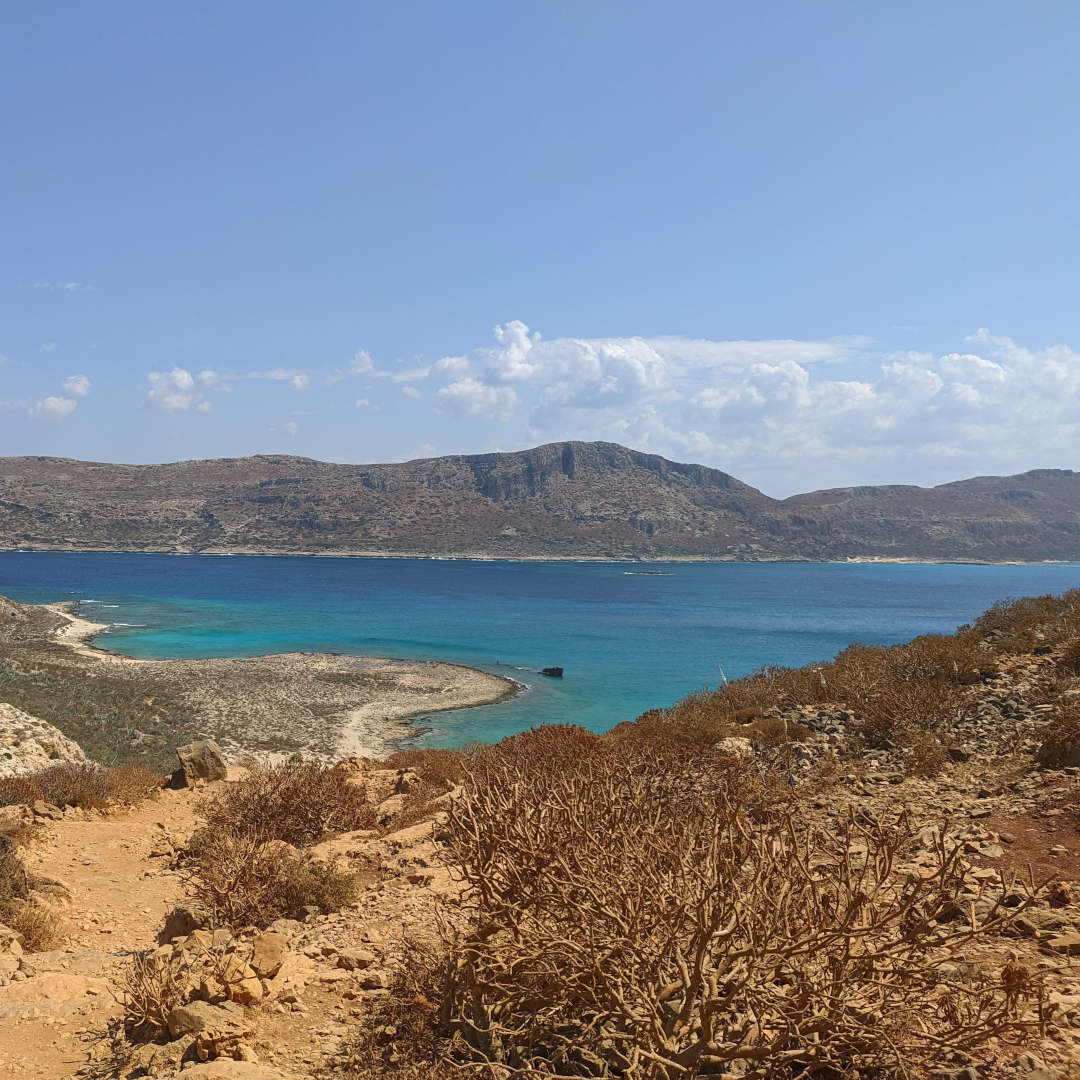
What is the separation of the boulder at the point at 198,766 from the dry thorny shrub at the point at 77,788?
1.91 ft

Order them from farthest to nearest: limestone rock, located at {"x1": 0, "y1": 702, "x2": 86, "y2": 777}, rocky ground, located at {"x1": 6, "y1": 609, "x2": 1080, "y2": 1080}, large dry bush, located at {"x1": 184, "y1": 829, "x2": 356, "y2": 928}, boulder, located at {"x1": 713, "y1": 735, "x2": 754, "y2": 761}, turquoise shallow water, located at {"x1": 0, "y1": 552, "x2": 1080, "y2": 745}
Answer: turquoise shallow water, located at {"x1": 0, "y1": 552, "x2": 1080, "y2": 745}, limestone rock, located at {"x1": 0, "y1": 702, "x2": 86, "y2": 777}, boulder, located at {"x1": 713, "y1": 735, "x2": 754, "y2": 761}, large dry bush, located at {"x1": 184, "y1": 829, "x2": 356, "y2": 928}, rocky ground, located at {"x1": 6, "y1": 609, "x2": 1080, "y2": 1080}

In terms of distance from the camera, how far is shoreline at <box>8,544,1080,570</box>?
5733 inches

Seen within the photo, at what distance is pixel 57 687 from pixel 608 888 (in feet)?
90.9

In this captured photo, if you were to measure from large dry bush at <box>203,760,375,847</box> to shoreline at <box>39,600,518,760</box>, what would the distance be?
42.2 feet

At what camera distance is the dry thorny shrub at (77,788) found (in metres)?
11.4

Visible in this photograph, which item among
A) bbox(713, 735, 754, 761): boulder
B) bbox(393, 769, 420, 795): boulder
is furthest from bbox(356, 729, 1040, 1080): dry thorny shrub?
bbox(393, 769, 420, 795): boulder

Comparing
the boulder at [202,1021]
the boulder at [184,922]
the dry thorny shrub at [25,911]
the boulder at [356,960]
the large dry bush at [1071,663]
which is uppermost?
the large dry bush at [1071,663]

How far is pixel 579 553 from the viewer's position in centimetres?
16100

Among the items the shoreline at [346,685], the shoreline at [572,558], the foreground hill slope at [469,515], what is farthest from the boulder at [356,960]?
the foreground hill slope at [469,515]

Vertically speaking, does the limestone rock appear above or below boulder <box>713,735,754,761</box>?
below

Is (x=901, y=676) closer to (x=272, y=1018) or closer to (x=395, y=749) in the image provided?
(x=272, y=1018)

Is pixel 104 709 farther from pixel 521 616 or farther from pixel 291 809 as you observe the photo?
pixel 521 616

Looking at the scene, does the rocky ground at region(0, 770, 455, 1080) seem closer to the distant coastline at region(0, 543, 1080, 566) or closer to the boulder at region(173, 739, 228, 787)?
the boulder at region(173, 739, 228, 787)

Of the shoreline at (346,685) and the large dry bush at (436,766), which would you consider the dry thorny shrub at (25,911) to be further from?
the shoreline at (346,685)
